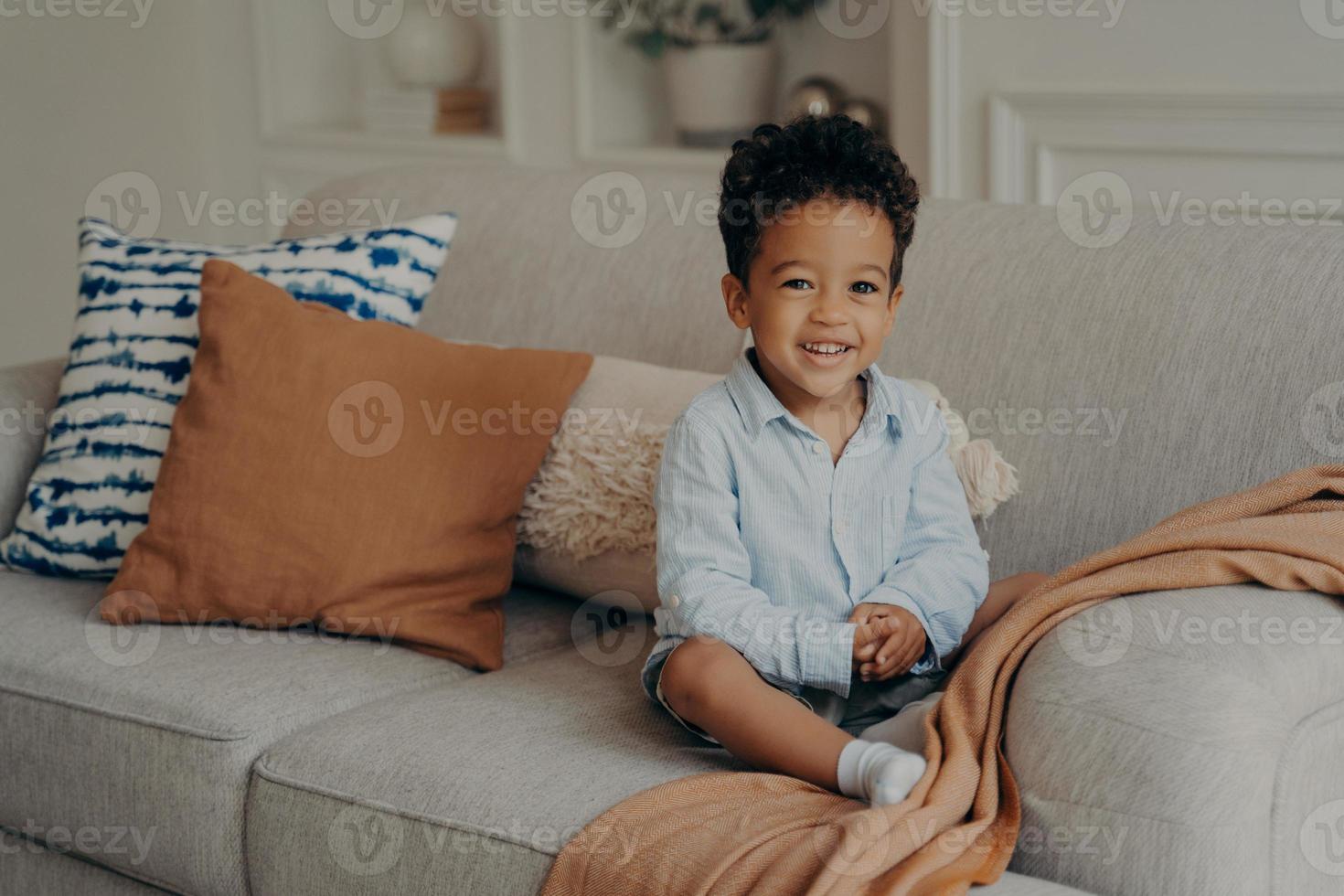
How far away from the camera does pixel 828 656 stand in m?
1.46

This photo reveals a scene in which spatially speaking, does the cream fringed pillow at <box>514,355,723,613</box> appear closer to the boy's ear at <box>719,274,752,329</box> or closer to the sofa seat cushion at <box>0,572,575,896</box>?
the sofa seat cushion at <box>0,572,575,896</box>

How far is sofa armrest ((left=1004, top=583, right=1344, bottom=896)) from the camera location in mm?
1145

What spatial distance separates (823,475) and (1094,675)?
427mm

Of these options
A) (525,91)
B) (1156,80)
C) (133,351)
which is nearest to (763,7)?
(525,91)

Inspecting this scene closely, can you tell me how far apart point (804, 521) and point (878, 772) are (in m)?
0.36

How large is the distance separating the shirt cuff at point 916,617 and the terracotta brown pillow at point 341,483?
50cm

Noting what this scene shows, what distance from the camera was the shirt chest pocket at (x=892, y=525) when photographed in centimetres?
158

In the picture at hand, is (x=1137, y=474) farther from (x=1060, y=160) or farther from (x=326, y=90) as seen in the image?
(x=326, y=90)

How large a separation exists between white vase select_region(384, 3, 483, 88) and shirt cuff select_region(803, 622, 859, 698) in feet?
9.37

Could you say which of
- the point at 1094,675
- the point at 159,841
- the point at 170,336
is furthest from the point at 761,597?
the point at 170,336

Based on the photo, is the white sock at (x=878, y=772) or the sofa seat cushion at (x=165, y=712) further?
the sofa seat cushion at (x=165, y=712)

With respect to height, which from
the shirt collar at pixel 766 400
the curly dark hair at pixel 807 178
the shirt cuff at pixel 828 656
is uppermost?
the curly dark hair at pixel 807 178

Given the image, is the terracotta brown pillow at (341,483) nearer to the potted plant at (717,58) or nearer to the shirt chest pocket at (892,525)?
the shirt chest pocket at (892,525)

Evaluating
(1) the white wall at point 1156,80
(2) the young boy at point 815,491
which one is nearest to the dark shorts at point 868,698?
(2) the young boy at point 815,491
